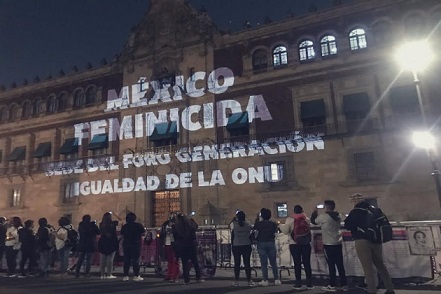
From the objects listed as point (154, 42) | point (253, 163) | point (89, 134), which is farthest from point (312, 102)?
point (89, 134)

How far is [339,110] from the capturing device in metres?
20.2

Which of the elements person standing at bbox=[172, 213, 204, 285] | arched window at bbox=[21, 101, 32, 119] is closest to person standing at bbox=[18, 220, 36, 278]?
person standing at bbox=[172, 213, 204, 285]

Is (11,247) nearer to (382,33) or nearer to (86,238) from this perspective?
(86,238)

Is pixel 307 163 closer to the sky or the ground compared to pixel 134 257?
closer to the sky

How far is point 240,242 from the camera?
858 cm

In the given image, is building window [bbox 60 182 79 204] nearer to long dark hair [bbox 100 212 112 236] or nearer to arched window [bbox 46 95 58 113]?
arched window [bbox 46 95 58 113]

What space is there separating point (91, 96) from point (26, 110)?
695cm

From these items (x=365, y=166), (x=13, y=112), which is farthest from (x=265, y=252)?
(x=13, y=112)

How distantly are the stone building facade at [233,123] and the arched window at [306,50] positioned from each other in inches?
2.8

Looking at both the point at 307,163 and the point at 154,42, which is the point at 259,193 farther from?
the point at 154,42

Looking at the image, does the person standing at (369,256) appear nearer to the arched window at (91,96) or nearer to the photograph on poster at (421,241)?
the photograph on poster at (421,241)

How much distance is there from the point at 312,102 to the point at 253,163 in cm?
530

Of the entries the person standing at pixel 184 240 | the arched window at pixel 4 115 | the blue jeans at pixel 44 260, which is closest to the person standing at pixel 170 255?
the person standing at pixel 184 240

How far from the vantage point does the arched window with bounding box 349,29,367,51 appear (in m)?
20.7
